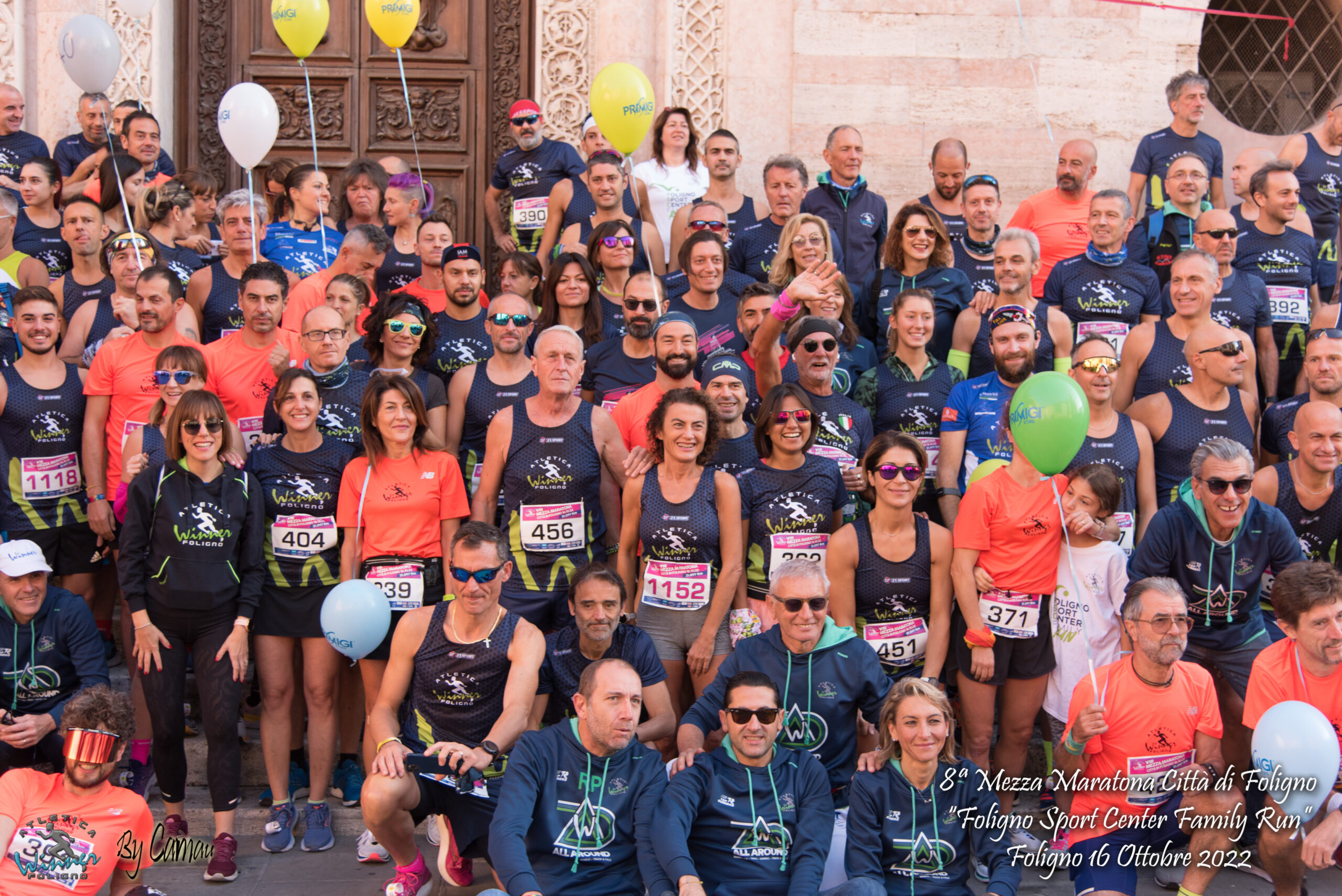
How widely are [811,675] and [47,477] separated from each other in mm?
3898

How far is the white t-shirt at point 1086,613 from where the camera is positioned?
5.30 metres

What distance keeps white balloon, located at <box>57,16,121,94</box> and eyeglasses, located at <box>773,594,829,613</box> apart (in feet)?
19.4

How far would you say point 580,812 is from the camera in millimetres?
4680

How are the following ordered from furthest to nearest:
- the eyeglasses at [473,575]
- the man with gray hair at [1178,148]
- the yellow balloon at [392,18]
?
1. the man with gray hair at [1178,148]
2. the yellow balloon at [392,18]
3. the eyeglasses at [473,575]

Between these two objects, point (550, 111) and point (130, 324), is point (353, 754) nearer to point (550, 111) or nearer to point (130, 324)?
point (130, 324)

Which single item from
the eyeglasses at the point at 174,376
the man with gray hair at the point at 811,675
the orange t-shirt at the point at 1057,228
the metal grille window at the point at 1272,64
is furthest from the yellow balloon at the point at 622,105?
the metal grille window at the point at 1272,64

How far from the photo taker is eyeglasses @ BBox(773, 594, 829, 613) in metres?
4.96

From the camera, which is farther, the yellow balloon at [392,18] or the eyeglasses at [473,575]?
the yellow balloon at [392,18]

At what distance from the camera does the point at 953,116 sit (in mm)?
9727

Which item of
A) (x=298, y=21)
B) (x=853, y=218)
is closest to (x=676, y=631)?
(x=853, y=218)

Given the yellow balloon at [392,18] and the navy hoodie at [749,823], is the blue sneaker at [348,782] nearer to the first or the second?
the navy hoodie at [749,823]

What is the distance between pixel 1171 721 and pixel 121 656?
5.13 meters

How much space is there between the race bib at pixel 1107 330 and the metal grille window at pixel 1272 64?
14.1ft

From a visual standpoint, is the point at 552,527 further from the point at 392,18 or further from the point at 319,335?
the point at 392,18
